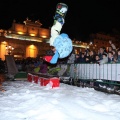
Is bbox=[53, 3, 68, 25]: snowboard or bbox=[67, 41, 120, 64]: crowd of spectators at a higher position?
bbox=[53, 3, 68, 25]: snowboard

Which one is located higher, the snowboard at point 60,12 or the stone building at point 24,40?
the stone building at point 24,40

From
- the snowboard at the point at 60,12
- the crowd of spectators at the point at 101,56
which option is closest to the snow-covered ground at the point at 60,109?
the crowd of spectators at the point at 101,56

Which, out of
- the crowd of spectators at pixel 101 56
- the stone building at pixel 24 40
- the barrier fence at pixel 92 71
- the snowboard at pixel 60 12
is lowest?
the barrier fence at pixel 92 71

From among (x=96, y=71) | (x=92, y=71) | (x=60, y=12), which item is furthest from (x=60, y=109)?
(x=60, y=12)

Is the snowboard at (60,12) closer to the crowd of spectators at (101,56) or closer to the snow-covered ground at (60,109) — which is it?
the crowd of spectators at (101,56)

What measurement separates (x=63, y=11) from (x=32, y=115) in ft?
16.6

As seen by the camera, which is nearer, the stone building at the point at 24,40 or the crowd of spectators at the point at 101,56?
the crowd of spectators at the point at 101,56

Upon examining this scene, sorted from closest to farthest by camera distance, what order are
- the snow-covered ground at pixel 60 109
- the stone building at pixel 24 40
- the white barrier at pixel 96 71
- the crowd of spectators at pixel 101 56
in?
1. the snow-covered ground at pixel 60 109
2. the white barrier at pixel 96 71
3. the crowd of spectators at pixel 101 56
4. the stone building at pixel 24 40

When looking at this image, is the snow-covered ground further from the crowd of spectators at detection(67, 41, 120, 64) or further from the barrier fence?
the crowd of spectators at detection(67, 41, 120, 64)

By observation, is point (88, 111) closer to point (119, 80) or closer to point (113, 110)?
point (113, 110)

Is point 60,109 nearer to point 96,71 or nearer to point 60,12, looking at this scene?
point 96,71

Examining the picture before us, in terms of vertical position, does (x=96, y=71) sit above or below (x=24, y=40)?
below

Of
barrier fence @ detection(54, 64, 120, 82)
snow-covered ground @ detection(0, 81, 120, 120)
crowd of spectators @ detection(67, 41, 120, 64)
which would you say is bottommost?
snow-covered ground @ detection(0, 81, 120, 120)

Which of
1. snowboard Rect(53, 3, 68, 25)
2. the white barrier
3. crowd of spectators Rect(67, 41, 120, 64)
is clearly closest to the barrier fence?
the white barrier
